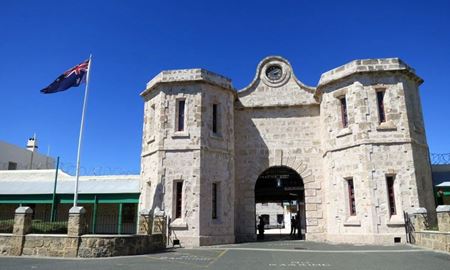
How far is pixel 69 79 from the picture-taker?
58.6 ft

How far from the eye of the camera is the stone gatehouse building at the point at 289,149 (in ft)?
54.5

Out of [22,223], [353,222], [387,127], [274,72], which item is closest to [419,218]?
[353,222]

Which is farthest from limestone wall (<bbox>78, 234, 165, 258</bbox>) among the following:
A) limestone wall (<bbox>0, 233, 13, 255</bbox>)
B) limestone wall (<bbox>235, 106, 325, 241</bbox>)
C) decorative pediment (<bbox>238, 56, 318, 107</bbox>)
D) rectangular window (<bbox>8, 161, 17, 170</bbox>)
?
rectangular window (<bbox>8, 161, 17, 170</bbox>)

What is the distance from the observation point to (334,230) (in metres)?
17.6

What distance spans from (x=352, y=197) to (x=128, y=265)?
456 inches

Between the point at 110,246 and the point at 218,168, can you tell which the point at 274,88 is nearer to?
the point at 218,168

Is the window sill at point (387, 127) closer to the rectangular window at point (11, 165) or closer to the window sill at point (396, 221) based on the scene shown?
the window sill at point (396, 221)

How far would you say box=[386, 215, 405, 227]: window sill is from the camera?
15620mm

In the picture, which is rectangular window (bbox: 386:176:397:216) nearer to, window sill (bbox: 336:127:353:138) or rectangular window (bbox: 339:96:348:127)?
window sill (bbox: 336:127:353:138)

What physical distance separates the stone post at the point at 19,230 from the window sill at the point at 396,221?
48.7ft

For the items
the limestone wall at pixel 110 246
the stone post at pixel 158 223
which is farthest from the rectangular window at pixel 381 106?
the limestone wall at pixel 110 246

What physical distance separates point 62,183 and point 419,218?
19702 mm

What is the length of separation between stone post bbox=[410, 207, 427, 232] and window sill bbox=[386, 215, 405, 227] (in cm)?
90

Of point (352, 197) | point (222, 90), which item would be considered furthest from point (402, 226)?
point (222, 90)
